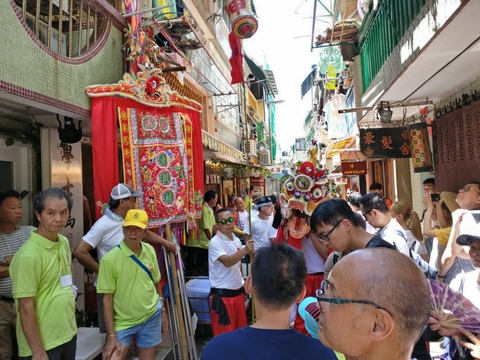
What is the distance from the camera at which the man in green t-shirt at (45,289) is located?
8.31 feet

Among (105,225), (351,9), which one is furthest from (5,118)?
(351,9)

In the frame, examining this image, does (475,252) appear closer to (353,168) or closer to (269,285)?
(269,285)

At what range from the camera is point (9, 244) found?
3299mm

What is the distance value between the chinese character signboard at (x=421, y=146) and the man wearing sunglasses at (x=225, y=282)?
4222mm

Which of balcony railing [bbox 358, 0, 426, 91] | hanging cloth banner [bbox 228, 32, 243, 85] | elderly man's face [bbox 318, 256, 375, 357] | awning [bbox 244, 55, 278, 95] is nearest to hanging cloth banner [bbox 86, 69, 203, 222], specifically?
hanging cloth banner [bbox 228, 32, 243, 85]

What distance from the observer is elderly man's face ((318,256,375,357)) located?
4.25ft

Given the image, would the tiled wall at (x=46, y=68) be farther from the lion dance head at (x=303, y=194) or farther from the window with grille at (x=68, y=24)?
the lion dance head at (x=303, y=194)

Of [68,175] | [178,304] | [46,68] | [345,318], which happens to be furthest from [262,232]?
[345,318]

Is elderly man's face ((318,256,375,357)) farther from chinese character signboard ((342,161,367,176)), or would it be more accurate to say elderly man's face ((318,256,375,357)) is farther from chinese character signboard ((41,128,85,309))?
chinese character signboard ((342,161,367,176))

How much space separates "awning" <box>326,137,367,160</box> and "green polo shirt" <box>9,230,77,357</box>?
9445 millimetres

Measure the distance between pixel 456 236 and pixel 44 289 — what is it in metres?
3.85

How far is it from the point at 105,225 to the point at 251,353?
269 cm

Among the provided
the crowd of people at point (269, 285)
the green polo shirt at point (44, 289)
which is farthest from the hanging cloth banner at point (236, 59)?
the green polo shirt at point (44, 289)

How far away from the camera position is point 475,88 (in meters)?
5.34
